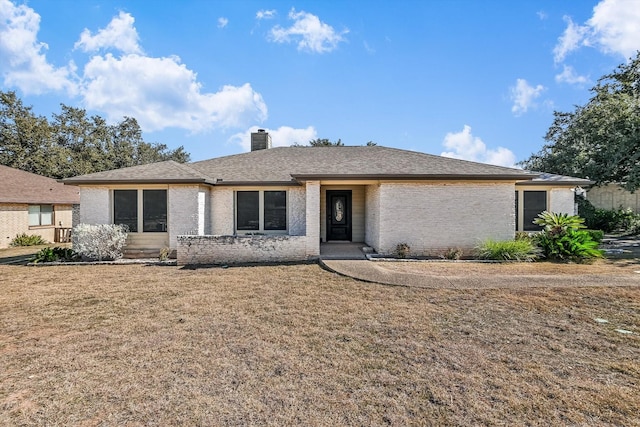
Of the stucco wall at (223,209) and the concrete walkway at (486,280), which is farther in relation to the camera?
the stucco wall at (223,209)

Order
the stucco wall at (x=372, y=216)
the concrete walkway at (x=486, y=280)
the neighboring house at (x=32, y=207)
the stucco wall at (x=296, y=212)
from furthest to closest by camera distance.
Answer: the neighboring house at (x=32, y=207)
the stucco wall at (x=296, y=212)
the stucco wall at (x=372, y=216)
the concrete walkway at (x=486, y=280)

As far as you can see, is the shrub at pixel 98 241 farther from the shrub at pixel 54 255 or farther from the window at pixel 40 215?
the window at pixel 40 215

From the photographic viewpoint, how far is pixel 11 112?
29.5 metres

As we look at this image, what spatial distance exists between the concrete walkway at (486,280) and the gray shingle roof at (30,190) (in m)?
16.3

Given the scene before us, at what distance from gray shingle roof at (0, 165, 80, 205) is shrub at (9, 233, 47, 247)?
184 cm

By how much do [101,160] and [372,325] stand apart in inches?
1612

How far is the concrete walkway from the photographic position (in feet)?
23.8

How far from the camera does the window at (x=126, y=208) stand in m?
11.5

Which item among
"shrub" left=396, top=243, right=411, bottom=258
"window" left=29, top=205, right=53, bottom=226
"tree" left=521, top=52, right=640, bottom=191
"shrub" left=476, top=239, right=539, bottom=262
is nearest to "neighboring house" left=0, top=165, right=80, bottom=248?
"window" left=29, top=205, right=53, bottom=226

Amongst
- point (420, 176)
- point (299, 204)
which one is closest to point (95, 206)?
point (299, 204)

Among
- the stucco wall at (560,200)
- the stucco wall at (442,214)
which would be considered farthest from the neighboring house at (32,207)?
the stucco wall at (560,200)

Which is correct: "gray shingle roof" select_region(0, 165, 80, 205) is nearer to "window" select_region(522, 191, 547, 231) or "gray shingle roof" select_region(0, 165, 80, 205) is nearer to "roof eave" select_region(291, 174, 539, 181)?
"roof eave" select_region(291, 174, 539, 181)

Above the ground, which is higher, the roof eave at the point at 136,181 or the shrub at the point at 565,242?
the roof eave at the point at 136,181

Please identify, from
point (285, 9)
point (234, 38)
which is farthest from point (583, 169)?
point (234, 38)
